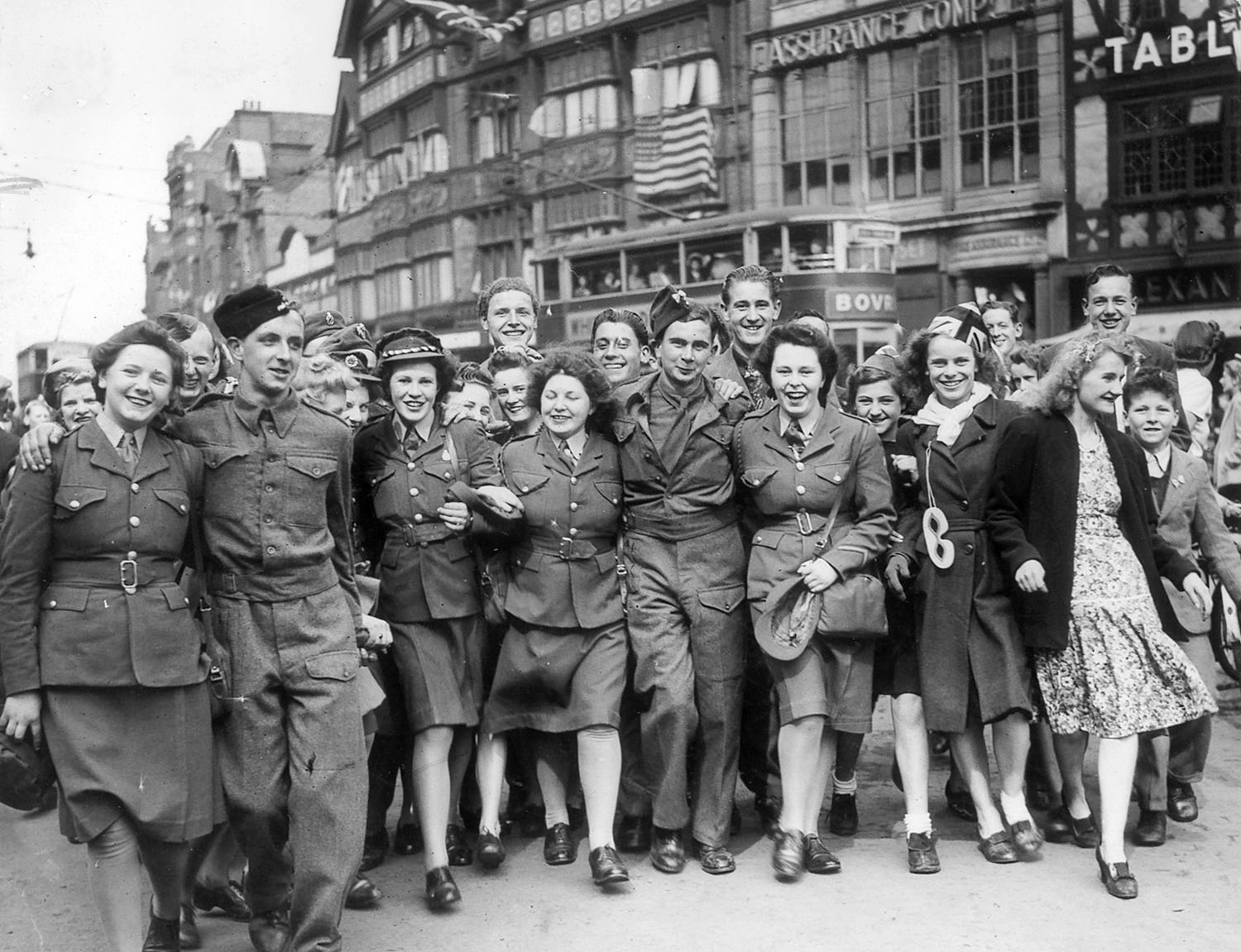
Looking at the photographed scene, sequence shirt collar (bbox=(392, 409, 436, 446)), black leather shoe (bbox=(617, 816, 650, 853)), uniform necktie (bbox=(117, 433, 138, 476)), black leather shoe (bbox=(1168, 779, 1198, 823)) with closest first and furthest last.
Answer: uniform necktie (bbox=(117, 433, 138, 476)) < shirt collar (bbox=(392, 409, 436, 446)) < black leather shoe (bbox=(617, 816, 650, 853)) < black leather shoe (bbox=(1168, 779, 1198, 823))

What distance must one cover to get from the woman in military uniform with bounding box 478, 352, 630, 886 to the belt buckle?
5.00 ft

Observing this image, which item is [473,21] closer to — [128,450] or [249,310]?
[249,310]

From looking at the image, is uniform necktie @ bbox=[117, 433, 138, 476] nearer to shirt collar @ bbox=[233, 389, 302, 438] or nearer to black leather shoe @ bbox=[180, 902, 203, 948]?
shirt collar @ bbox=[233, 389, 302, 438]

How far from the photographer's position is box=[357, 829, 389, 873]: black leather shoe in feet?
16.0

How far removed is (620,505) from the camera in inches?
193

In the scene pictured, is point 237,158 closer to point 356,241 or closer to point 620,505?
point 356,241

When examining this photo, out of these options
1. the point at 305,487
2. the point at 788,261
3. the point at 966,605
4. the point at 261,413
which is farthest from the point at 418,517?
the point at 788,261

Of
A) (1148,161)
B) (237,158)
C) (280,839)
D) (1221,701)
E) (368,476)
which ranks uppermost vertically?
(237,158)

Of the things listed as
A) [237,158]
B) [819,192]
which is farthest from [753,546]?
[237,158]

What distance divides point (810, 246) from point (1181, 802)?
30.5 ft

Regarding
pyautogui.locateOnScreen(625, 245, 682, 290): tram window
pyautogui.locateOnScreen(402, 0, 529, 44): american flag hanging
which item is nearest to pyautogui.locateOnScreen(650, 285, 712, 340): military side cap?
pyautogui.locateOnScreen(625, 245, 682, 290): tram window

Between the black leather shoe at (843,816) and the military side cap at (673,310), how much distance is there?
2.08 meters

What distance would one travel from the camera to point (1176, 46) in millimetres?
12797

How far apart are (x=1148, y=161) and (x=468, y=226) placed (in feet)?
27.2
